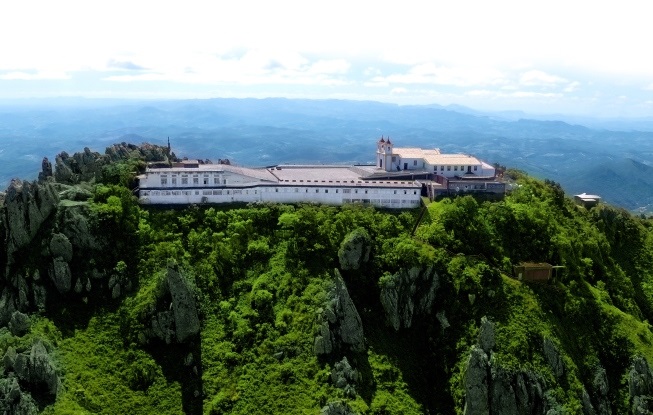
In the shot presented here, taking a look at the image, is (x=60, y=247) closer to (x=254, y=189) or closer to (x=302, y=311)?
(x=254, y=189)

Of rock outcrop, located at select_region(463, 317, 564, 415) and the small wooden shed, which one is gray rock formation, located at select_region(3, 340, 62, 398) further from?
the small wooden shed

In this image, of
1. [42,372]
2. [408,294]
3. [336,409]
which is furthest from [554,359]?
[42,372]

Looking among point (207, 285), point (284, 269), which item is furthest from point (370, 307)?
point (207, 285)

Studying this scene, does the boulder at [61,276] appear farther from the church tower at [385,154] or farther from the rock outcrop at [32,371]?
the church tower at [385,154]

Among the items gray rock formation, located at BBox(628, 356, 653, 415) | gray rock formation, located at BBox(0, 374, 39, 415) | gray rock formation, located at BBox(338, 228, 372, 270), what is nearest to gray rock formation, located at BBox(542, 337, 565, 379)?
gray rock formation, located at BBox(628, 356, 653, 415)

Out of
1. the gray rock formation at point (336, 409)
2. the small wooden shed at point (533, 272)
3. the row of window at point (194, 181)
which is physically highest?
the row of window at point (194, 181)

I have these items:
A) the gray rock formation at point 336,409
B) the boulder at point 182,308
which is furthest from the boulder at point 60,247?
the gray rock formation at point 336,409
